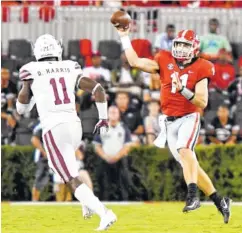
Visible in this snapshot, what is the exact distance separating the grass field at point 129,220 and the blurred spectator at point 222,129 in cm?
236

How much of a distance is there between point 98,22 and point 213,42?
2290 mm

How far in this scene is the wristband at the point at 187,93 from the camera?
1056cm

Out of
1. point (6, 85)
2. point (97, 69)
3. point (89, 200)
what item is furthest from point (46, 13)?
point (89, 200)

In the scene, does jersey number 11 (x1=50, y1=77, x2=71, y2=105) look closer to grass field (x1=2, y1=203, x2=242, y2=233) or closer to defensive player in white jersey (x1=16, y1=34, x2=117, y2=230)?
defensive player in white jersey (x1=16, y1=34, x2=117, y2=230)

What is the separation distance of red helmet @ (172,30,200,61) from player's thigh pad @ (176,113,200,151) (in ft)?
1.92

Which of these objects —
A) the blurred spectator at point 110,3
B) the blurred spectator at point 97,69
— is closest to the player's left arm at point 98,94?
the blurred spectator at point 97,69

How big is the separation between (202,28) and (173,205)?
6437 millimetres

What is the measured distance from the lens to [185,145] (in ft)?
35.5

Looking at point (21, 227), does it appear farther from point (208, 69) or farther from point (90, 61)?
point (90, 61)

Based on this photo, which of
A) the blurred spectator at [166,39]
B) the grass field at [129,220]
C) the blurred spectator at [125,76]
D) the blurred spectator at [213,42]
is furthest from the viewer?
the blurred spectator at [213,42]

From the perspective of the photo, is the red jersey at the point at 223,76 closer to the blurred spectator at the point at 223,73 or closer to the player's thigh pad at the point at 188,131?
the blurred spectator at the point at 223,73

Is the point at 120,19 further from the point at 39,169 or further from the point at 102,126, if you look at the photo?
the point at 39,169

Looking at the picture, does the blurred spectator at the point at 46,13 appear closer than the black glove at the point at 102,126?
No

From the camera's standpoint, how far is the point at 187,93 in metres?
10.6
